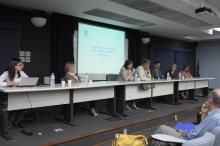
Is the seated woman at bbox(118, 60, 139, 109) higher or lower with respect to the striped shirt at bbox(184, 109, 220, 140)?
higher

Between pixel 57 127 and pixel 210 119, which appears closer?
pixel 210 119

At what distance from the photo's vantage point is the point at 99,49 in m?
6.16

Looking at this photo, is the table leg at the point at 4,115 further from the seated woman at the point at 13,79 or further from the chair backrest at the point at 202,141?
the chair backrest at the point at 202,141

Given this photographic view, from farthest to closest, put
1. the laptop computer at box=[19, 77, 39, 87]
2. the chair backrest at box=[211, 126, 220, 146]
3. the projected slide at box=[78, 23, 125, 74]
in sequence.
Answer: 1. the projected slide at box=[78, 23, 125, 74]
2. the laptop computer at box=[19, 77, 39, 87]
3. the chair backrest at box=[211, 126, 220, 146]

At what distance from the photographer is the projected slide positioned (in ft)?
19.0

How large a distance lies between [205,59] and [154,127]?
25.7 feet

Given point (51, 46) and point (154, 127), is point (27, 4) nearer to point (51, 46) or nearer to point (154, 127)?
point (51, 46)

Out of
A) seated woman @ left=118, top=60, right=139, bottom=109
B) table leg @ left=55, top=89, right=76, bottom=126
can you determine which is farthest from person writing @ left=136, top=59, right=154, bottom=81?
table leg @ left=55, top=89, right=76, bottom=126

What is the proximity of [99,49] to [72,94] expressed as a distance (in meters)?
2.94

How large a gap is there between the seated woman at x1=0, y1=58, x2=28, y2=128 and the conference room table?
242mm

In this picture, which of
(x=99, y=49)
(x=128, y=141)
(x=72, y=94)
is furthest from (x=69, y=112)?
(x=99, y=49)

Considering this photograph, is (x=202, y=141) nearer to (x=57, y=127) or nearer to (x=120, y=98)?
(x=57, y=127)

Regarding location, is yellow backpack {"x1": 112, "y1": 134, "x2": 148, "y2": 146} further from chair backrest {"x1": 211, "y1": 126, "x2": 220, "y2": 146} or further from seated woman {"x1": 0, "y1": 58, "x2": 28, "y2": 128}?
seated woman {"x1": 0, "y1": 58, "x2": 28, "y2": 128}

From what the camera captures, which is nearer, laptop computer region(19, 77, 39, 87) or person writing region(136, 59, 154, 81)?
laptop computer region(19, 77, 39, 87)
